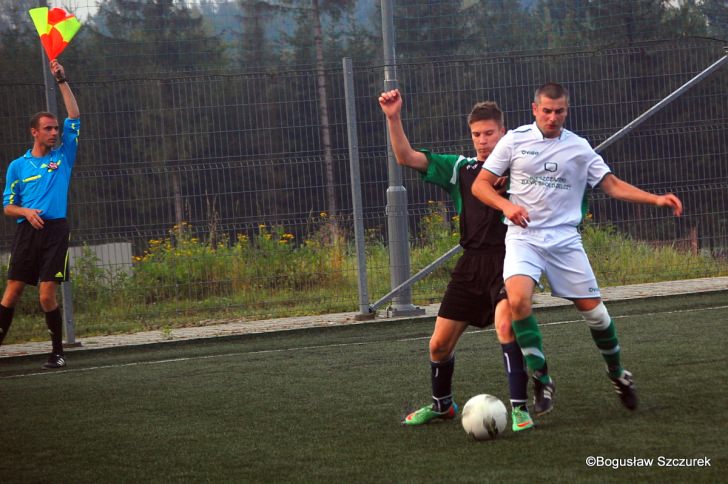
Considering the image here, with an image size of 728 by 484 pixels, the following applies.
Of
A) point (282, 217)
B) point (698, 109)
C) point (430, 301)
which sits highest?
point (698, 109)

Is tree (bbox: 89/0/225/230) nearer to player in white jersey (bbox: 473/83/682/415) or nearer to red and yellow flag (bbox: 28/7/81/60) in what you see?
red and yellow flag (bbox: 28/7/81/60)

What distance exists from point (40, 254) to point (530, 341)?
5.09 m

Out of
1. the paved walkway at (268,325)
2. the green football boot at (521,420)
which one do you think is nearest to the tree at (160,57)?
the paved walkway at (268,325)

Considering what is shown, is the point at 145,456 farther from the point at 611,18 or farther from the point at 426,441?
the point at 611,18

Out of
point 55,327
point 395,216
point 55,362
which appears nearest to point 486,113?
point 55,327

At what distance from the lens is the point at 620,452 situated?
15.7 ft

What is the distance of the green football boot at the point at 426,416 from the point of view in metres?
5.88

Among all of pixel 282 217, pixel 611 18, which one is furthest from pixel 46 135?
pixel 611 18

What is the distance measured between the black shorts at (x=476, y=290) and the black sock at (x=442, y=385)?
0.79 feet

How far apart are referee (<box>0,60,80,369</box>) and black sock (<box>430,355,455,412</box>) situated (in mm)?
4391

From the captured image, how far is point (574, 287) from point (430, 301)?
7.08m

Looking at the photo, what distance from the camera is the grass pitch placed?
4859 millimetres

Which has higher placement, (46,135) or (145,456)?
(46,135)

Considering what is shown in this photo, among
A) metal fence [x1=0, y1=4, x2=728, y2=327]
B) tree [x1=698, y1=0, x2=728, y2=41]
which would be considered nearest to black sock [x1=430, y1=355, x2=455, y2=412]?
metal fence [x1=0, y1=4, x2=728, y2=327]
